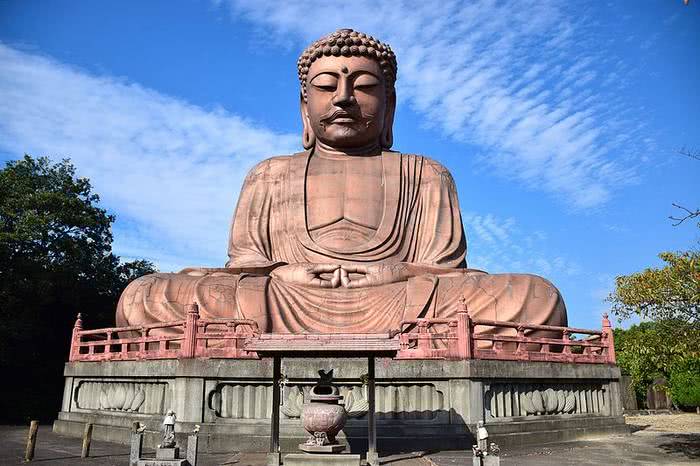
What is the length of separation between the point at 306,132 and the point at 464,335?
22.6ft

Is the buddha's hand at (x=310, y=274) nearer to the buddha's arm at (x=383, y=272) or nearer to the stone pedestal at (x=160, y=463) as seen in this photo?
the buddha's arm at (x=383, y=272)

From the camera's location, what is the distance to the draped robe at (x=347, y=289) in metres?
10.3

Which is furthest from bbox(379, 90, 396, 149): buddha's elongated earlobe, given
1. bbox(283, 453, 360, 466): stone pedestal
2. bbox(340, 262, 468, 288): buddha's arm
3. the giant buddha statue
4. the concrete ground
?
bbox(283, 453, 360, 466): stone pedestal

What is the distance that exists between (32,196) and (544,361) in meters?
13.6

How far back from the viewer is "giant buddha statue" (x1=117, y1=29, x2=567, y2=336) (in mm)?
10375

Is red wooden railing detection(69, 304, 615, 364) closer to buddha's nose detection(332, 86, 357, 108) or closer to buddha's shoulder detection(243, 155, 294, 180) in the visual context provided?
buddha's shoulder detection(243, 155, 294, 180)

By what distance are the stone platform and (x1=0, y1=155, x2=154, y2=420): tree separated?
7.88 meters

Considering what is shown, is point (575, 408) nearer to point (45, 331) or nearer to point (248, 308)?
point (248, 308)

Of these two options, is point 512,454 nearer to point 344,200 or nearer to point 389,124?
point 344,200

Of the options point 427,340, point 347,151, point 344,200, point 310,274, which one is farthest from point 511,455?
point 347,151

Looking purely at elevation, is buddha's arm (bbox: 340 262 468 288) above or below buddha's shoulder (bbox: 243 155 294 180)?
below

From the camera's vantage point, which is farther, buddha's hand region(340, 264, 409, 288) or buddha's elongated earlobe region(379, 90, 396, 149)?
buddha's elongated earlobe region(379, 90, 396, 149)

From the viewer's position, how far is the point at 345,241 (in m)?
12.0

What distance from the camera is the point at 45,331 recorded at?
17.8 metres
